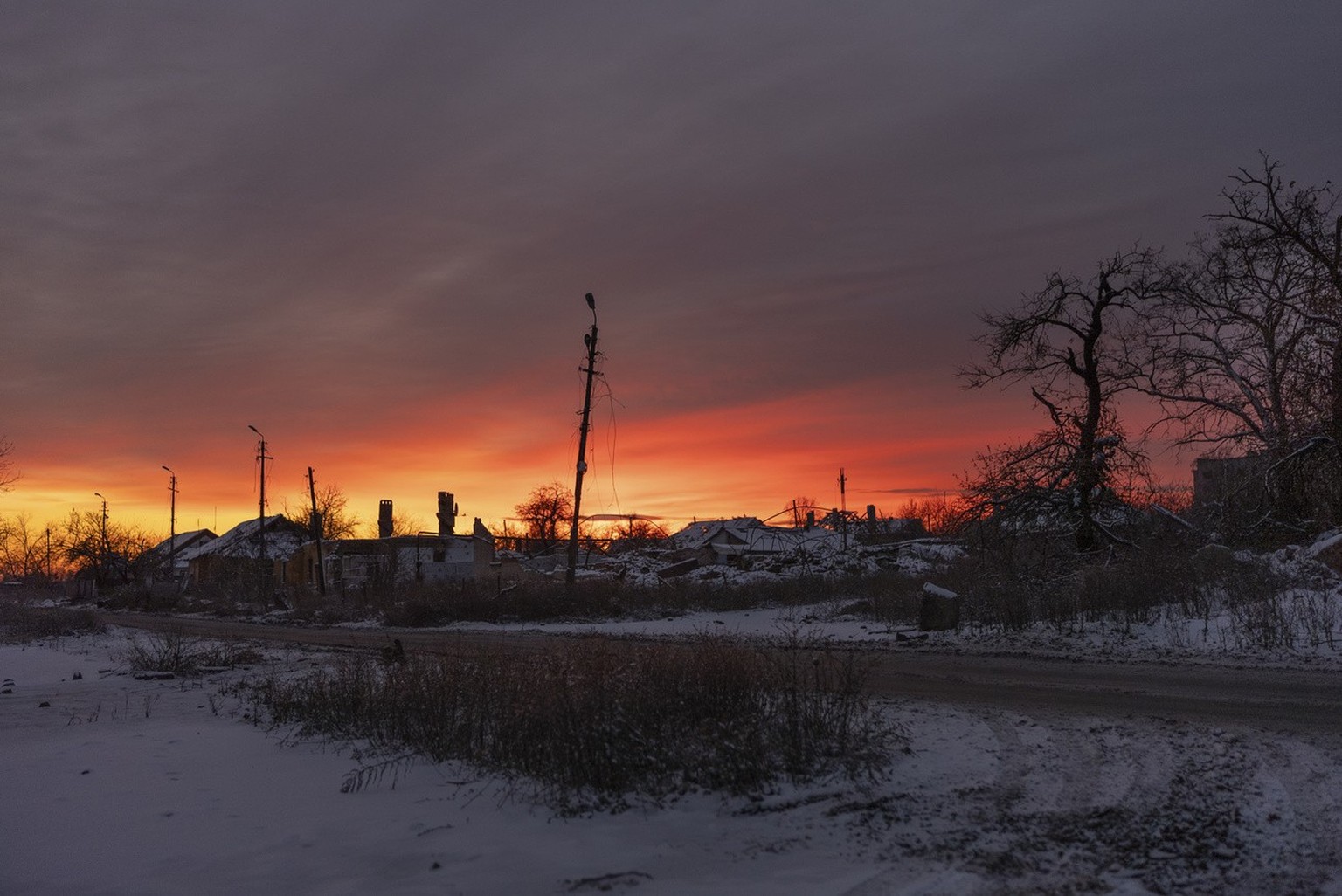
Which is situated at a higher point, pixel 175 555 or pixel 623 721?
pixel 175 555

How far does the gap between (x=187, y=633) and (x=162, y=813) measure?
2067cm

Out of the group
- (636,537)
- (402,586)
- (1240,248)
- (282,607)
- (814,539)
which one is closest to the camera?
(1240,248)

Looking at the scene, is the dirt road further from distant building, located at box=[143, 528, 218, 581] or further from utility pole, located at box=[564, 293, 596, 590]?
distant building, located at box=[143, 528, 218, 581]

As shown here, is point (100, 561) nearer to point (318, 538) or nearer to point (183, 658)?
point (318, 538)

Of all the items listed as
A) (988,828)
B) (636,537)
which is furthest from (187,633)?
(636,537)

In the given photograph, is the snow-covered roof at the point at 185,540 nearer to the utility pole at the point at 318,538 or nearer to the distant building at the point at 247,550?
the distant building at the point at 247,550

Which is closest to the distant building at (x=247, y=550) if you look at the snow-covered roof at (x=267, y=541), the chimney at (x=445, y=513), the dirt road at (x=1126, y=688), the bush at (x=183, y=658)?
the snow-covered roof at (x=267, y=541)

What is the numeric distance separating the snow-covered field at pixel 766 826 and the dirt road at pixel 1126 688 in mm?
679

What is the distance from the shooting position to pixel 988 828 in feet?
18.2

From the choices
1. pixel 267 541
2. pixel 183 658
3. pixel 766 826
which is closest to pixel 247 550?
pixel 267 541

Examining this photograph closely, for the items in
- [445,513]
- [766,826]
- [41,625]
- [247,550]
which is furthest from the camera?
[247,550]

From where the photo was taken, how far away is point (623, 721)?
22.5 feet

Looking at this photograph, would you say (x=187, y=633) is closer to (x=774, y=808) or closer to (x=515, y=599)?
(x=515, y=599)

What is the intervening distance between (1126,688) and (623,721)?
6.21 metres
